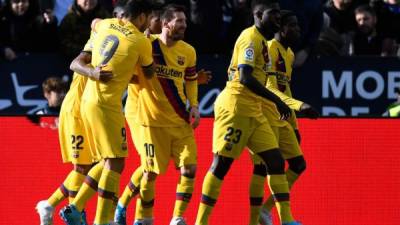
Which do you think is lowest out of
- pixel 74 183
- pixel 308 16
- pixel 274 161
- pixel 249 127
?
pixel 74 183

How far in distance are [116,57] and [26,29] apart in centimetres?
423

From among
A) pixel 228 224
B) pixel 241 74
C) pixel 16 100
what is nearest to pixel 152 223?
pixel 228 224

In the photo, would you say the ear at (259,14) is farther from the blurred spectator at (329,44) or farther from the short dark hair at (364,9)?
the short dark hair at (364,9)

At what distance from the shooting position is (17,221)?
12.9 meters

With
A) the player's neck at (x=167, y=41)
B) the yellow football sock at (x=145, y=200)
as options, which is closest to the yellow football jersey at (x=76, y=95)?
the player's neck at (x=167, y=41)

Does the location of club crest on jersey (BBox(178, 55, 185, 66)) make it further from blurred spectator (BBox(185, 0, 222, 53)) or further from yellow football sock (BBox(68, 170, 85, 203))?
blurred spectator (BBox(185, 0, 222, 53))

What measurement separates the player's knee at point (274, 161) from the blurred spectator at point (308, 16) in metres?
3.86

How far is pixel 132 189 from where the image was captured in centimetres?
1244

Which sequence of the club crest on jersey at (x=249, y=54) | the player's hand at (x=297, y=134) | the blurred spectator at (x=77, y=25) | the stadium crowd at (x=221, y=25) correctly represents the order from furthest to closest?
1. the stadium crowd at (x=221, y=25)
2. the blurred spectator at (x=77, y=25)
3. the player's hand at (x=297, y=134)
4. the club crest on jersey at (x=249, y=54)

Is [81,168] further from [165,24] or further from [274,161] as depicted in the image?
[274,161]

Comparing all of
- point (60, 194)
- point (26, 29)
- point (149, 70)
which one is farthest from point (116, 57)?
point (26, 29)

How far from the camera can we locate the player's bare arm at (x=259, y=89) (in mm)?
11227

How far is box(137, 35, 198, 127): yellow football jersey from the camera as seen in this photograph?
12078 millimetres

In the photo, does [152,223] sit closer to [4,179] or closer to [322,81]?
[4,179]
